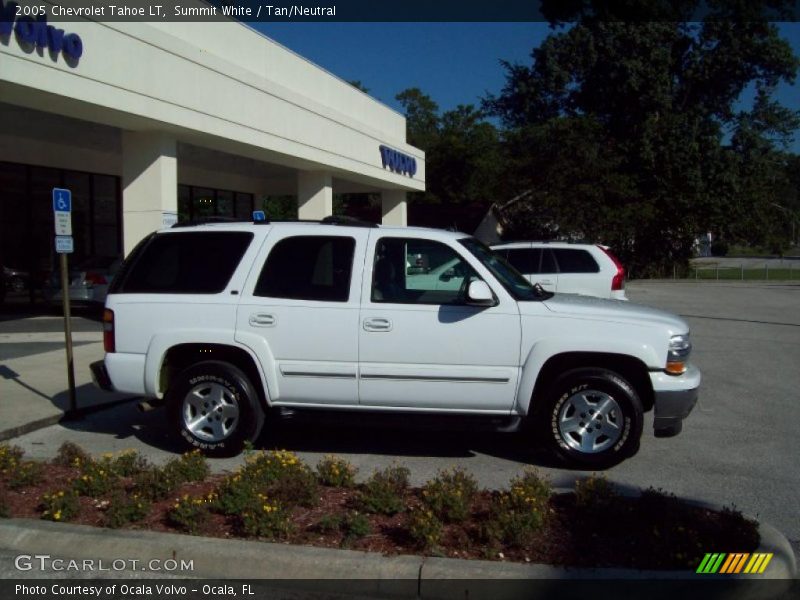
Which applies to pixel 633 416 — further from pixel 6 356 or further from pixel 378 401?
pixel 6 356

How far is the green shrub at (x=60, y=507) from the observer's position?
4.98 meters

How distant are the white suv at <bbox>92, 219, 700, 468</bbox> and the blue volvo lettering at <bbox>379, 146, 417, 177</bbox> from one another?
17.7m

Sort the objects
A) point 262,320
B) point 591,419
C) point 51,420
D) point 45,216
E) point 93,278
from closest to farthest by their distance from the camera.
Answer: point 591,419, point 262,320, point 51,420, point 93,278, point 45,216

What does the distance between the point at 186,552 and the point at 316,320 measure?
7.83 ft

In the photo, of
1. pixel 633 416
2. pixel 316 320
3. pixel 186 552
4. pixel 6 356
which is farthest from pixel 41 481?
pixel 6 356

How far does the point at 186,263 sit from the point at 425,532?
3.56m

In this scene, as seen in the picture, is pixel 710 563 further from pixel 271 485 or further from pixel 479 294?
pixel 271 485

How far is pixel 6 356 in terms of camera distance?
39.6 ft

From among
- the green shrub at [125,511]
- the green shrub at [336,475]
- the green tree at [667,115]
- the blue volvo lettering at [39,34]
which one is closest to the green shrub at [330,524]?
the green shrub at [336,475]

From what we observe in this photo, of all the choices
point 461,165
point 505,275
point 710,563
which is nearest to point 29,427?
point 505,275

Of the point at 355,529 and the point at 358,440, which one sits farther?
the point at 358,440

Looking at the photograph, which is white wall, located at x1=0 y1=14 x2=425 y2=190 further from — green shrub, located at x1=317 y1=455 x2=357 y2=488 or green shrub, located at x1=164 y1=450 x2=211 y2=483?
green shrub, located at x1=317 y1=455 x2=357 y2=488

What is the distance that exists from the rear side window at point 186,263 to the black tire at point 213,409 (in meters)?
0.71

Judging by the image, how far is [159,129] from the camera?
47.3ft
